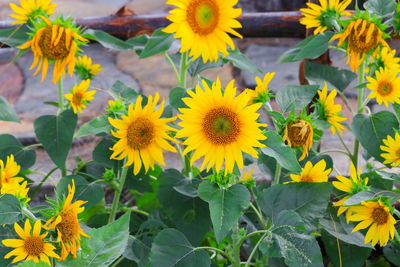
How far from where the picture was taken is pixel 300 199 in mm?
1255

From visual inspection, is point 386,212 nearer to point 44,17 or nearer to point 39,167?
point 44,17

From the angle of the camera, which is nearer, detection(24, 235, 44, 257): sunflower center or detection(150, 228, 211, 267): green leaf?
detection(24, 235, 44, 257): sunflower center

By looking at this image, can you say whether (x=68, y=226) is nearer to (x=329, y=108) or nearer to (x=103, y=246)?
(x=103, y=246)

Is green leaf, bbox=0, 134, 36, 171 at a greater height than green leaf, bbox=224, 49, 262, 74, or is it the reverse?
green leaf, bbox=224, 49, 262, 74

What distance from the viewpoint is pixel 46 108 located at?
2531mm

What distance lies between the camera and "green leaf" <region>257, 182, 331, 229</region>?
1.24 meters

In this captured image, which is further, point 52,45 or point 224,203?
point 52,45

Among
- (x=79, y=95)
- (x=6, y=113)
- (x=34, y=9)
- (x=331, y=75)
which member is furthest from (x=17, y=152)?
(x=331, y=75)

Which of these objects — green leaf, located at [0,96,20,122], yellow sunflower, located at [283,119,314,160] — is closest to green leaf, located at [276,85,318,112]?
yellow sunflower, located at [283,119,314,160]

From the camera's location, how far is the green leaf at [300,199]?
4.06 ft

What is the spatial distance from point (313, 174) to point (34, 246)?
1.74ft

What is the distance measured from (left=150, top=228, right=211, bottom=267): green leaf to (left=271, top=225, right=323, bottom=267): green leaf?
0.43 feet

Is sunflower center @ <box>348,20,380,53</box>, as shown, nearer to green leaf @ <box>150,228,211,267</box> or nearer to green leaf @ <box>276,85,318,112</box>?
green leaf @ <box>276,85,318,112</box>

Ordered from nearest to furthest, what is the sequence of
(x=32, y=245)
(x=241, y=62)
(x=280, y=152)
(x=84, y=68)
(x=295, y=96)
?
(x=32, y=245) → (x=280, y=152) → (x=295, y=96) → (x=241, y=62) → (x=84, y=68)
